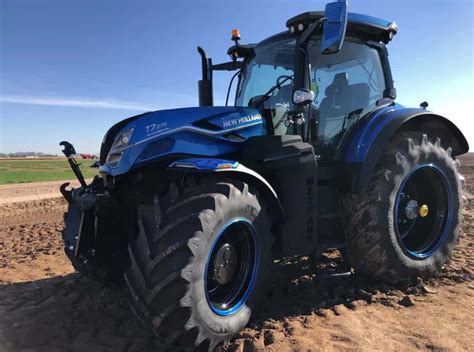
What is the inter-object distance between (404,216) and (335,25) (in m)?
2.37

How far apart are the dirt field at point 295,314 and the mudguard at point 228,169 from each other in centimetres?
95

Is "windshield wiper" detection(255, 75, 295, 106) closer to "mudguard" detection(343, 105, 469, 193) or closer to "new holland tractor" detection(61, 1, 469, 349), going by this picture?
"new holland tractor" detection(61, 1, 469, 349)

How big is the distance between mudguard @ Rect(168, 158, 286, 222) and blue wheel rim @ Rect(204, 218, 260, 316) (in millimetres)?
347

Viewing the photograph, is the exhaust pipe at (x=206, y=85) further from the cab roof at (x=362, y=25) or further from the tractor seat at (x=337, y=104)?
the tractor seat at (x=337, y=104)

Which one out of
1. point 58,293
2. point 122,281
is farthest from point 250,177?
point 58,293

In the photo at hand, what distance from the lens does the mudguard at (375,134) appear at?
3.86 m

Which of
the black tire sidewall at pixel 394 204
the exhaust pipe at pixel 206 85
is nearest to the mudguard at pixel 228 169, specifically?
the black tire sidewall at pixel 394 204

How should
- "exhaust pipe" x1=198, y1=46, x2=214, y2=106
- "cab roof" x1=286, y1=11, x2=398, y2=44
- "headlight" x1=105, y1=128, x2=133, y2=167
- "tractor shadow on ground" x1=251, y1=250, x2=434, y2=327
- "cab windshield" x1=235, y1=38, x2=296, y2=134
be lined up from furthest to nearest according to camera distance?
"exhaust pipe" x1=198, y1=46, x2=214, y2=106 < "cab windshield" x1=235, y1=38, x2=296, y2=134 < "cab roof" x1=286, y1=11, x2=398, y2=44 < "tractor shadow on ground" x1=251, y1=250, x2=434, y2=327 < "headlight" x1=105, y1=128, x2=133, y2=167

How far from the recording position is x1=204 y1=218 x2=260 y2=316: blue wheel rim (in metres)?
3.06

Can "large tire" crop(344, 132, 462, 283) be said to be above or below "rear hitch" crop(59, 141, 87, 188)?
below

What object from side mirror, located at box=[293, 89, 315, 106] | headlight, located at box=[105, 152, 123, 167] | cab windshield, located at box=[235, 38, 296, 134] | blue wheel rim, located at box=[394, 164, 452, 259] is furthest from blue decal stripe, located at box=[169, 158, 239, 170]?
blue wheel rim, located at box=[394, 164, 452, 259]

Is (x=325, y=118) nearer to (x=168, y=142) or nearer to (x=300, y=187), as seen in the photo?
(x=300, y=187)

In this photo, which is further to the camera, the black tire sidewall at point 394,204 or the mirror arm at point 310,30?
the black tire sidewall at point 394,204

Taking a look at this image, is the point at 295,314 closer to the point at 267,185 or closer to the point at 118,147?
the point at 267,185
